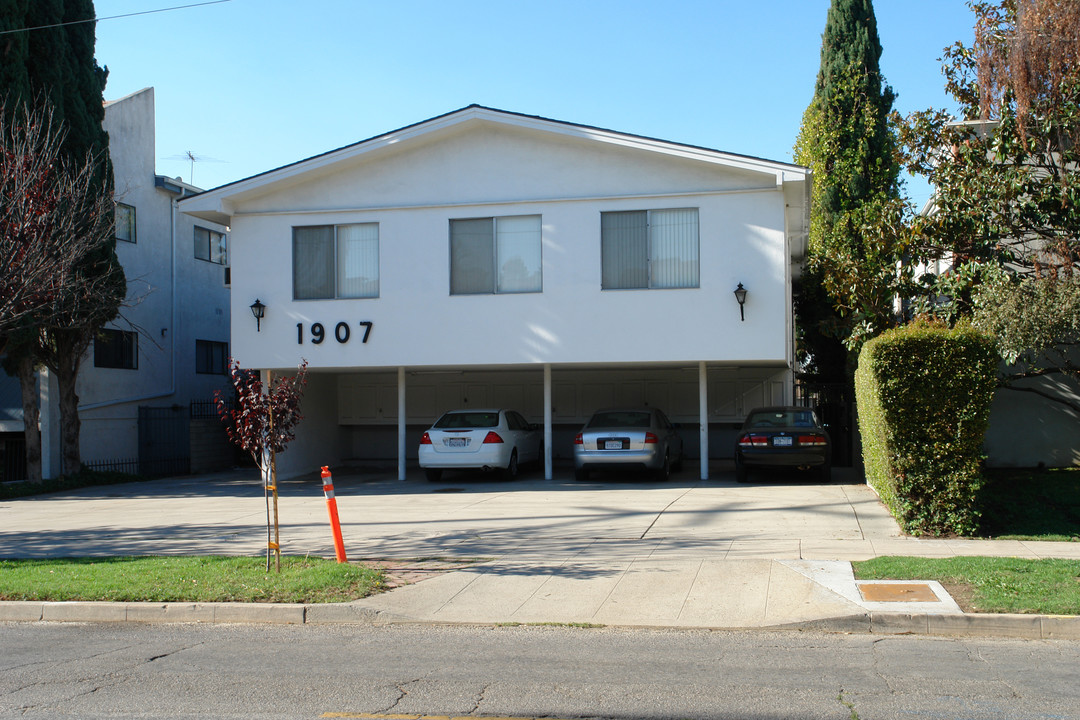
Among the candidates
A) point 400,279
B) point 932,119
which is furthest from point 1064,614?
point 400,279

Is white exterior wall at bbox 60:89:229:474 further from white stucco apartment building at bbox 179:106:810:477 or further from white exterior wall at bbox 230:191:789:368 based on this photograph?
white stucco apartment building at bbox 179:106:810:477

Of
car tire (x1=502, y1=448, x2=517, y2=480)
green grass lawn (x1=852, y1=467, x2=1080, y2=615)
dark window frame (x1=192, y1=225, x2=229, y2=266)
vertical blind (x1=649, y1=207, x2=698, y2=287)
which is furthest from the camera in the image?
dark window frame (x1=192, y1=225, x2=229, y2=266)

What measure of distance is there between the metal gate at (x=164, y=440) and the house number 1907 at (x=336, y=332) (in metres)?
7.31

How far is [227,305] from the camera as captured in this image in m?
28.3

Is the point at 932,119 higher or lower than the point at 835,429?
higher

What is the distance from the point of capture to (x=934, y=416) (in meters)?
10.9

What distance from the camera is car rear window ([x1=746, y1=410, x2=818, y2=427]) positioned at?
17.2 meters

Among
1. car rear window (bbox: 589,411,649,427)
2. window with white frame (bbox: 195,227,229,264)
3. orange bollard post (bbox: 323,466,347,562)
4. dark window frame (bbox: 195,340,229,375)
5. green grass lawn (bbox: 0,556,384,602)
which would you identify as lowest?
green grass lawn (bbox: 0,556,384,602)

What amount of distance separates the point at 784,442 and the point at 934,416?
19.8 ft

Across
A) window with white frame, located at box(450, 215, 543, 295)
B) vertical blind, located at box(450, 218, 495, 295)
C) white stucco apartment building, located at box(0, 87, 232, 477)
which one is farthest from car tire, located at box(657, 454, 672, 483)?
white stucco apartment building, located at box(0, 87, 232, 477)

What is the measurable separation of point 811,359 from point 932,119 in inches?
407

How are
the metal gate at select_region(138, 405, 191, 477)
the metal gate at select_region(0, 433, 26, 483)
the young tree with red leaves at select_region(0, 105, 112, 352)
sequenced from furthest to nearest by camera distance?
the metal gate at select_region(138, 405, 191, 477) < the metal gate at select_region(0, 433, 26, 483) < the young tree with red leaves at select_region(0, 105, 112, 352)

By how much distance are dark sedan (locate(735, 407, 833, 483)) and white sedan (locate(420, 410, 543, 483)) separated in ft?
15.0

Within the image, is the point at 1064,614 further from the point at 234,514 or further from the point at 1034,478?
the point at 234,514
